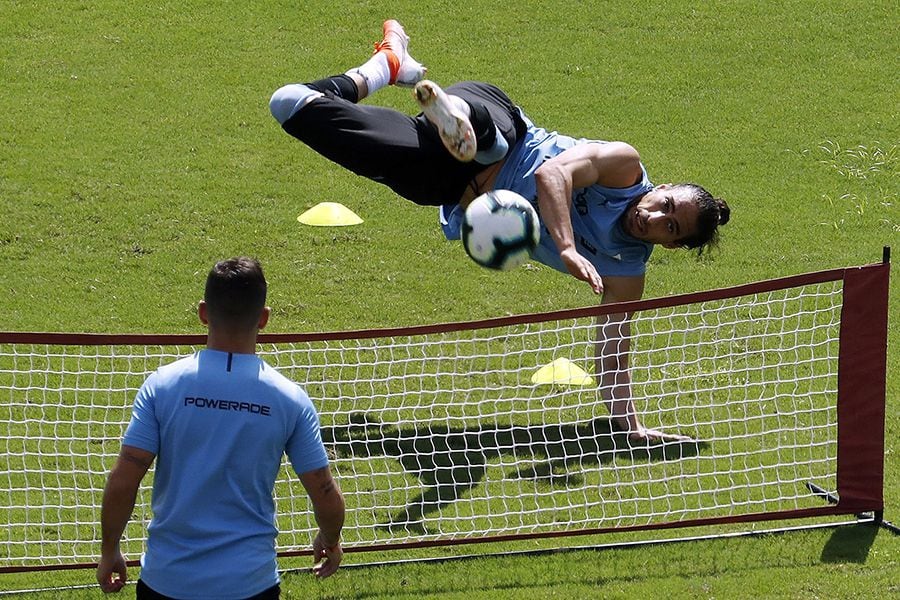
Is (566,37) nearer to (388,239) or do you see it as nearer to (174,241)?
(388,239)

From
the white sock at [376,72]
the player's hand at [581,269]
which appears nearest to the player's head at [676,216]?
the player's hand at [581,269]

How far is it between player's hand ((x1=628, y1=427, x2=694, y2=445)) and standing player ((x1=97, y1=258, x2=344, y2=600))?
3.56m

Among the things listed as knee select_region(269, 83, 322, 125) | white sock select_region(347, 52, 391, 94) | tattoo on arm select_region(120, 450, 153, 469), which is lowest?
tattoo on arm select_region(120, 450, 153, 469)

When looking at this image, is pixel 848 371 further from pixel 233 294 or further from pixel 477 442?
pixel 233 294

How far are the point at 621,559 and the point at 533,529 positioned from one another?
0.53 metres

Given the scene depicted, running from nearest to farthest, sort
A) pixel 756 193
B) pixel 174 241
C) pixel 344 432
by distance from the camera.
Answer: pixel 344 432 < pixel 174 241 < pixel 756 193

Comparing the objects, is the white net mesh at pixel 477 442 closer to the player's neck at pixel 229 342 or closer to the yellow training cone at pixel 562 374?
the yellow training cone at pixel 562 374

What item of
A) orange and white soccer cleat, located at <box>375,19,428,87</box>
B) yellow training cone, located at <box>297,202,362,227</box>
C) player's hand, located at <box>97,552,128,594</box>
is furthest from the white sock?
player's hand, located at <box>97,552,128,594</box>

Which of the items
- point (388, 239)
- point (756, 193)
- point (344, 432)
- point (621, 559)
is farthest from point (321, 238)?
point (621, 559)

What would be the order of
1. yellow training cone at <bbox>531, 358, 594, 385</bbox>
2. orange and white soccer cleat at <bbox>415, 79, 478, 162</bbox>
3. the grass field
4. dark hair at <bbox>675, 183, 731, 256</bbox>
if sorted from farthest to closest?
yellow training cone at <bbox>531, 358, 594, 385</bbox>, dark hair at <bbox>675, 183, 731, 256</bbox>, orange and white soccer cleat at <bbox>415, 79, 478, 162</bbox>, the grass field

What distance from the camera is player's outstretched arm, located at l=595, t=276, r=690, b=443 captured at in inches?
314

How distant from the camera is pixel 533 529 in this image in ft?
23.5

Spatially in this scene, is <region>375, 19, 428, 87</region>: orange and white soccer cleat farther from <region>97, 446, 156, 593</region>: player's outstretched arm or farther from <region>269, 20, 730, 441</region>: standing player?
<region>97, 446, 156, 593</region>: player's outstretched arm

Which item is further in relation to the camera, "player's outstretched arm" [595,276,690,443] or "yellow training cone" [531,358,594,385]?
"yellow training cone" [531,358,594,385]
